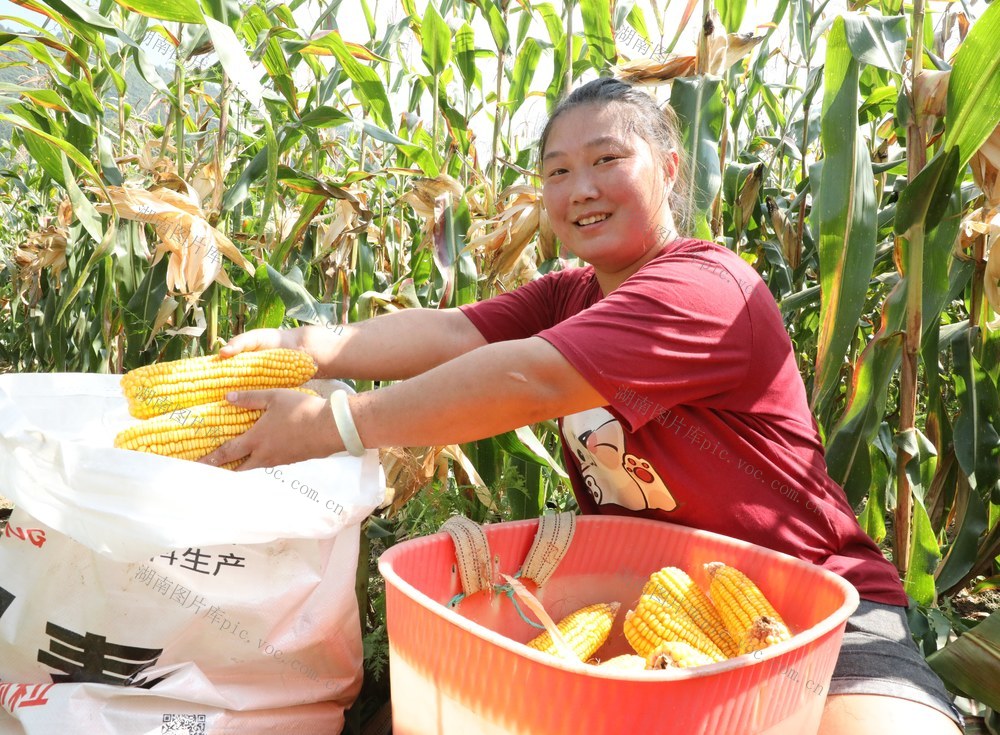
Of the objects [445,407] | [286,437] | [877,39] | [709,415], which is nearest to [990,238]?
[877,39]

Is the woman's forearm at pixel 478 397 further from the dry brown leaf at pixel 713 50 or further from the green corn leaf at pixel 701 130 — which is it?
the dry brown leaf at pixel 713 50

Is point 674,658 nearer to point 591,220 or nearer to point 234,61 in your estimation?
point 591,220

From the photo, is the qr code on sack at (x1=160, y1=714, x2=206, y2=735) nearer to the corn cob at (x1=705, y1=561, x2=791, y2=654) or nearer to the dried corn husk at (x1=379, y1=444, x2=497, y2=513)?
the dried corn husk at (x1=379, y1=444, x2=497, y2=513)

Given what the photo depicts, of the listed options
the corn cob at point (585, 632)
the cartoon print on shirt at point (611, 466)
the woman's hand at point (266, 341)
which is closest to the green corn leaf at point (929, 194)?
the cartoon print on shirt at point (611, 466)

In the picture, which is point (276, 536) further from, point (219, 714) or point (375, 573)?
point (375, 573)

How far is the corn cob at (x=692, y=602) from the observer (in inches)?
49.0

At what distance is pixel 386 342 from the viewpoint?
1754 millimetres

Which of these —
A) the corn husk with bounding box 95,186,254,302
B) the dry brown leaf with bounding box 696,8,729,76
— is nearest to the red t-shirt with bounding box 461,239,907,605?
the dry brown leaf with bounding box 696,8,729,76

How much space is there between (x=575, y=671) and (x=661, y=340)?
574mm

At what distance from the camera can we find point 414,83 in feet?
11.6

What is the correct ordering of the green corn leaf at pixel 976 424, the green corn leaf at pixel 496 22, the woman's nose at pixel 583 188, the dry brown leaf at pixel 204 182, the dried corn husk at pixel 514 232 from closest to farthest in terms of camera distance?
the woman's nose at pixel 583 188
the green corn leaf at pixel 976 424
the dried corn husk at pixel 514 232
the dry brown leaf at pixel 204 182
the green corn leaf at pixel 496 22

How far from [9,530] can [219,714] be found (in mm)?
446

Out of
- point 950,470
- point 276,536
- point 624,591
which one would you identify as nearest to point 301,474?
point 276,536

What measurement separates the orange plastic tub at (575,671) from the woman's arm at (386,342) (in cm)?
52
